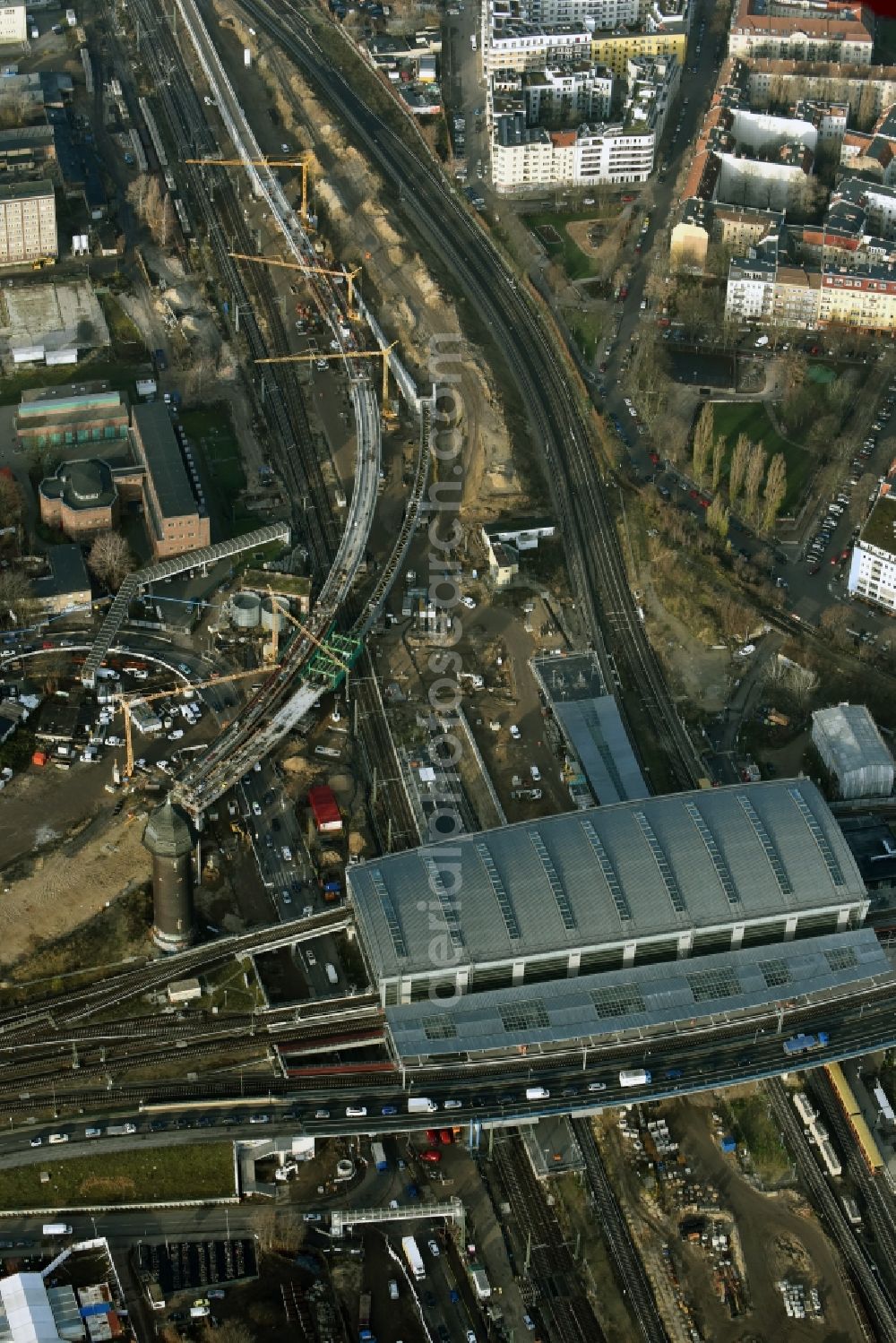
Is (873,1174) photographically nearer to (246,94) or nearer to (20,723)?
(20,723)

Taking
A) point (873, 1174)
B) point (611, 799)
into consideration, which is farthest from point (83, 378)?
point (873, 1174)

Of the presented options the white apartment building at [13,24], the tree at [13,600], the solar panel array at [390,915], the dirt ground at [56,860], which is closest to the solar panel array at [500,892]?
the solar panel array at [390,915]

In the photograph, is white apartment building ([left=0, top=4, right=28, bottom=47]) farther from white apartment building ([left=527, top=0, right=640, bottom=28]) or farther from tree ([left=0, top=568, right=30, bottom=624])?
tree ([left=0, top=568, right=30, bottom=624])

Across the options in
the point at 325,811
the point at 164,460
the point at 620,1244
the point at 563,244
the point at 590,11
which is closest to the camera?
the point at 620,1244

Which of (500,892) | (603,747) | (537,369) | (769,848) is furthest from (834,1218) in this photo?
(537,369)

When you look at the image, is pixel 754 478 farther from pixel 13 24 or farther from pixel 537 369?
pixel 13 24
